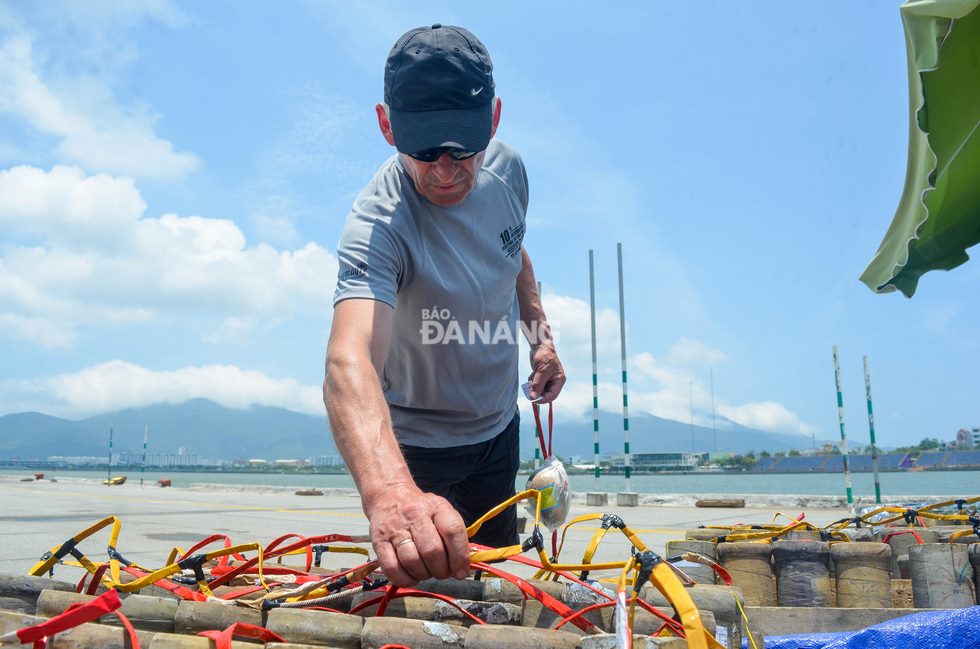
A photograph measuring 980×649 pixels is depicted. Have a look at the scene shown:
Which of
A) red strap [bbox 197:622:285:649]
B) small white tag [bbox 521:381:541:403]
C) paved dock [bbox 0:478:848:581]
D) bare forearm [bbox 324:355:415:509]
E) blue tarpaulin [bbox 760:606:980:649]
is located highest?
small white tag [bbox 521:381:541:403]

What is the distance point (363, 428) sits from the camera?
1505 mm

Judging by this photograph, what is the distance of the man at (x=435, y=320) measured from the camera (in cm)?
138

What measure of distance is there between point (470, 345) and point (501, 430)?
0.47m

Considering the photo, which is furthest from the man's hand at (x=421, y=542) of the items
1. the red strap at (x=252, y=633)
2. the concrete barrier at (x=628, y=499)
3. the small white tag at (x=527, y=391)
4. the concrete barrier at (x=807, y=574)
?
the concrete barrier at (x=628, y=499)

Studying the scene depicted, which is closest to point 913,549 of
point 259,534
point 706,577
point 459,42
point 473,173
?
point 706,577

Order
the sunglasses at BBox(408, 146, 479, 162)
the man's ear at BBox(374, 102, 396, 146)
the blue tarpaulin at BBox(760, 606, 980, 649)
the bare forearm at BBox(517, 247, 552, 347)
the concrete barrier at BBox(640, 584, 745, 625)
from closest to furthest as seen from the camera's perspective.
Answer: the concrete barrier at BBox(640, 584, 745, 625) < the blue tarpaulin at BBox(760, 606, 980, 649) < the sunglasses at BBox(408, 146, 479, 162) < the man's ear at BBox(374, 102, 396, 146) < the bare forearm at BBox(517, 247, 552, 347)

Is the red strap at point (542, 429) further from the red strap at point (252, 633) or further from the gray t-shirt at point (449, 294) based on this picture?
the red strap at point (252, 633)

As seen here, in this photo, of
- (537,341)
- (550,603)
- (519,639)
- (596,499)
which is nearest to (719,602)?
(550,603)

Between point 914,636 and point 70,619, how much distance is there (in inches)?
76.9

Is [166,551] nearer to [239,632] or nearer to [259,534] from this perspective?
[259,534]

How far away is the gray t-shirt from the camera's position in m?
2.21

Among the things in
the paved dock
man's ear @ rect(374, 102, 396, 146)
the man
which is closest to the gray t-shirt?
the man

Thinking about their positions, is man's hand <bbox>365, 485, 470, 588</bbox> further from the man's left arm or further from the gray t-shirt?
the man's left arm

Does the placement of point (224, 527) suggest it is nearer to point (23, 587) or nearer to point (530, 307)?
point (530, 307)
